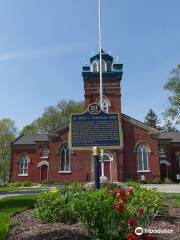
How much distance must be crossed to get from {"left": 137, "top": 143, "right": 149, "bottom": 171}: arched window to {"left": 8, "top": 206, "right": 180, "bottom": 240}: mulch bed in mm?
30054

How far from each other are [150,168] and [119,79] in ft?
38.4

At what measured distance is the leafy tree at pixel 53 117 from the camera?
7675 centimetres

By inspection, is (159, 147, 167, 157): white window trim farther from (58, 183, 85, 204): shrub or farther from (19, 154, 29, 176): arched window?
(58, 183, 85, 204): shrub

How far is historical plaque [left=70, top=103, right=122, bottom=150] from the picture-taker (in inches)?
516

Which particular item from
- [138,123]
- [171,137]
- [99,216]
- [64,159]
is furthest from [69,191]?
[171,137]

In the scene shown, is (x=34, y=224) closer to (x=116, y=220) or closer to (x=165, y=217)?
(x=116, y=220)

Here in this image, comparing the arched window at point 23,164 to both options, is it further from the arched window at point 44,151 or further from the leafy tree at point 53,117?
the leafy tree at point 53,117

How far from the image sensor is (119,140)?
518 inches

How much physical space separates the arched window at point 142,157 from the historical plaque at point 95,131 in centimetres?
2746

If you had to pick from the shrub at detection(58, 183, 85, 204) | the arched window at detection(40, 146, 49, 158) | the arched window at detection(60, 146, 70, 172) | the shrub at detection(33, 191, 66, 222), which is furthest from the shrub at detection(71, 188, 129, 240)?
the arched window at detection(40, 146, 49, 158)

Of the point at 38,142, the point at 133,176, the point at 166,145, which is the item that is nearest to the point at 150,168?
the point at 133,176

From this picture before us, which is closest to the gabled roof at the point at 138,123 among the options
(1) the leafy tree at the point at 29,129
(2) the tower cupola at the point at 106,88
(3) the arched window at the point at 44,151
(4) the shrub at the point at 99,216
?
(2) the tower cupola at the point at 106,88

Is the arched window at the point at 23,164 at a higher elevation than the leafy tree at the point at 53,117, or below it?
below

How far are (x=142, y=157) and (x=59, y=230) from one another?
33.0 m
